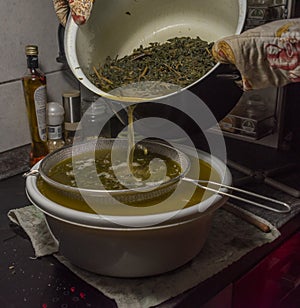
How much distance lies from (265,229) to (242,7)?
38cm

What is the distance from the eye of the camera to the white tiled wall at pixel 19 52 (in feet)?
3.57

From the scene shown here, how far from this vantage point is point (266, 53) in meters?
0.69

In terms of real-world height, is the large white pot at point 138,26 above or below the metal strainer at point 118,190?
above

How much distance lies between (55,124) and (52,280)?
473 millimetres

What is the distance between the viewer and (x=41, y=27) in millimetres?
1156

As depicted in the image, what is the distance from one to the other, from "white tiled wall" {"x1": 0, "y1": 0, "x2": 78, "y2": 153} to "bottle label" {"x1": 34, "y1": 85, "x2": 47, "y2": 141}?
0.36 ft

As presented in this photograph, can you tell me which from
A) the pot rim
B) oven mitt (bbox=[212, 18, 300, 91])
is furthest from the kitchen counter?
oven mitt (bbox=[212, 18, 300, 91])

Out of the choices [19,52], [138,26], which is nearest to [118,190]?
[138,26]

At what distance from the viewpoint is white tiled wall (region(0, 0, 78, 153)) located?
1.09 m

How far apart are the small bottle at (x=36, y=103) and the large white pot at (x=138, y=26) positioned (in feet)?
0.56

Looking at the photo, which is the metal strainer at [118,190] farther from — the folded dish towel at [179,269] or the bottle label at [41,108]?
the bottle label at [41,108]

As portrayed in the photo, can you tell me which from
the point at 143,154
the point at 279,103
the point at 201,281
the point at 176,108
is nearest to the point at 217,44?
the point at 176,108

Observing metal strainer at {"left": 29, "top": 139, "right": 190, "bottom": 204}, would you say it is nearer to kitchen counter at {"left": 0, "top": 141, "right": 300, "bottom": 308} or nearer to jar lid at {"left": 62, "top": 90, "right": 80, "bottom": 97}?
kitchen counter at {"left": 0, "top": 141, "right": 300, "bottom": 308}

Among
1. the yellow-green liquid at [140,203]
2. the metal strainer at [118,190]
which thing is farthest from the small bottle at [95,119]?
the yellow-green liquid at [140,203]
